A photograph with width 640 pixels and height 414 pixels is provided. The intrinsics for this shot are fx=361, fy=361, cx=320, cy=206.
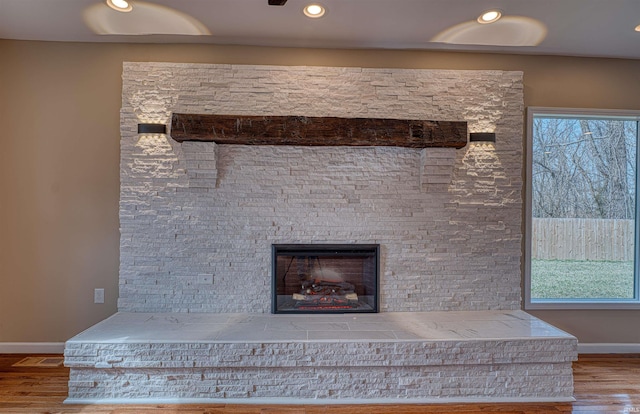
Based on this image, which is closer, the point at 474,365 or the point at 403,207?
the point at 474,365

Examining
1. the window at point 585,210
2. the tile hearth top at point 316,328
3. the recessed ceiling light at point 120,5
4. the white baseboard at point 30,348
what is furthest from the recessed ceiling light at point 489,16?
the white baseboard at point 30,348

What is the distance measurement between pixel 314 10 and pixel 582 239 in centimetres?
315

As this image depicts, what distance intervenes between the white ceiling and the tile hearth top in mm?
2327

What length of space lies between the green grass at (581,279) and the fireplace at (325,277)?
156 centimetres

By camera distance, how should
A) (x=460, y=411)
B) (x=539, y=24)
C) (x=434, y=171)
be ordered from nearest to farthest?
(x=460, y=411), (x=539, y=24), (x=434, y=171)

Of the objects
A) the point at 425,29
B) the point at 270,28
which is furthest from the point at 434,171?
the point at 270,28

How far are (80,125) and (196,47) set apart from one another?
3.97 ft

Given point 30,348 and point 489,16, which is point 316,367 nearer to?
point 30,348

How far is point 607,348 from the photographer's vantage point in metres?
3.28

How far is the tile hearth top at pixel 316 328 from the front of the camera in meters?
2.47

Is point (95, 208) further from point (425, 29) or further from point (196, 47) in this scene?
point (425, 29)

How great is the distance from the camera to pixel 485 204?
10.5ft

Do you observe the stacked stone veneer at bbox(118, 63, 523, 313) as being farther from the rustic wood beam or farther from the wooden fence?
the wooden fence

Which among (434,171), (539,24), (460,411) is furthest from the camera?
(434,171)
